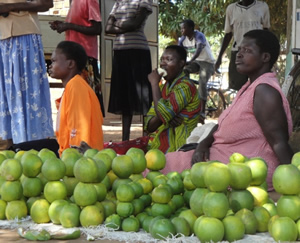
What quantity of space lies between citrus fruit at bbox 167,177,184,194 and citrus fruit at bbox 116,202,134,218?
8.8 inches

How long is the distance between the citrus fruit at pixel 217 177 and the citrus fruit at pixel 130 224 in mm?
362

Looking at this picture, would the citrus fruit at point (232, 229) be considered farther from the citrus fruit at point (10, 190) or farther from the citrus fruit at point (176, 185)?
the citrus fruit at point (10, 190)

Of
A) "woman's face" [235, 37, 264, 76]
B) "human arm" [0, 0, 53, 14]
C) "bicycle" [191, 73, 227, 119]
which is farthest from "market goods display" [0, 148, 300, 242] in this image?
"bicycle" [191, 73, 227, 119]

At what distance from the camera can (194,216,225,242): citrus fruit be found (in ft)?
6.88

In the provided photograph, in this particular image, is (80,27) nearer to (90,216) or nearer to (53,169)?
(53,169)

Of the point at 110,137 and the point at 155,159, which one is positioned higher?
the point at 155,159

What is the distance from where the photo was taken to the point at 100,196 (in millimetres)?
2408

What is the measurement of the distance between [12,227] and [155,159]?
0.70m

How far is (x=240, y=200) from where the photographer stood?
7.38ft

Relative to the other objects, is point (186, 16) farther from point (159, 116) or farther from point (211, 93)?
point (159, 116)

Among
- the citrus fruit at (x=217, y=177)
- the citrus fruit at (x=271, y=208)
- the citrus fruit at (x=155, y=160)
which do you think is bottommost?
the citrus fruit at (x=271, y=208)

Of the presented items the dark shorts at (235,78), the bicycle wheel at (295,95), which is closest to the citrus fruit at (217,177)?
the bicycle wheel at (295,95)

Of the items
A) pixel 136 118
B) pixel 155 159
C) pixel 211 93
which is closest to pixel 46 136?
pixel 155 159

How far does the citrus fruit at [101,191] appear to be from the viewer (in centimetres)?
239
